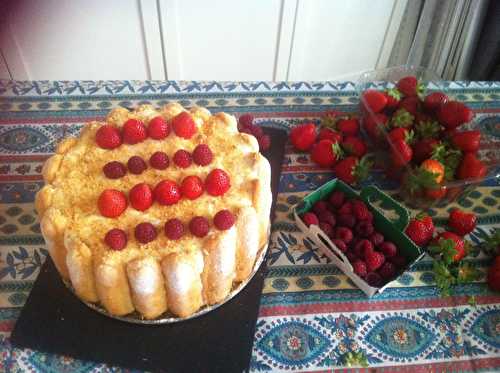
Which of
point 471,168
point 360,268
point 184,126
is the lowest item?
point 360,268

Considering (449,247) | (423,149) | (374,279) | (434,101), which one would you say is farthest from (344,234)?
(434,101)

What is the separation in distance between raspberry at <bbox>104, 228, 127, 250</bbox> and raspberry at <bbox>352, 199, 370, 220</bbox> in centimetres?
64

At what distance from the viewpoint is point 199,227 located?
1059 mm

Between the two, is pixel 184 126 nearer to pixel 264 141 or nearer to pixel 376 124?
pixel 264 141

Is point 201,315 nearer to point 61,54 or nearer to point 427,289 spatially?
point 427,289

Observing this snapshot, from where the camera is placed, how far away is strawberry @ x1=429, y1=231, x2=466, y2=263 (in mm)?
1247

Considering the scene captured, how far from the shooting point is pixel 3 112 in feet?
5.53

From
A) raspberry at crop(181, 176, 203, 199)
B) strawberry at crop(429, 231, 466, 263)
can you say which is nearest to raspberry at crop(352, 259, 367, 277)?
strawberry at crop(429, 231, 466, 263)

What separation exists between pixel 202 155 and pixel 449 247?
0.73 metres

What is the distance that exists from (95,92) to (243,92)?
1.95ft

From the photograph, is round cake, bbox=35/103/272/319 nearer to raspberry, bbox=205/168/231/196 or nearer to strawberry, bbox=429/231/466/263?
raspberry, bbox=205/168/231/196

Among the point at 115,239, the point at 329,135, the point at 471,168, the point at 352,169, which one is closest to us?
the point at 115,239

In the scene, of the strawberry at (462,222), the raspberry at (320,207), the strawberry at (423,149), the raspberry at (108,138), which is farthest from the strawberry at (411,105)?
A: the raspberry at (108,138)

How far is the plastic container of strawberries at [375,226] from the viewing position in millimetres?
1195
